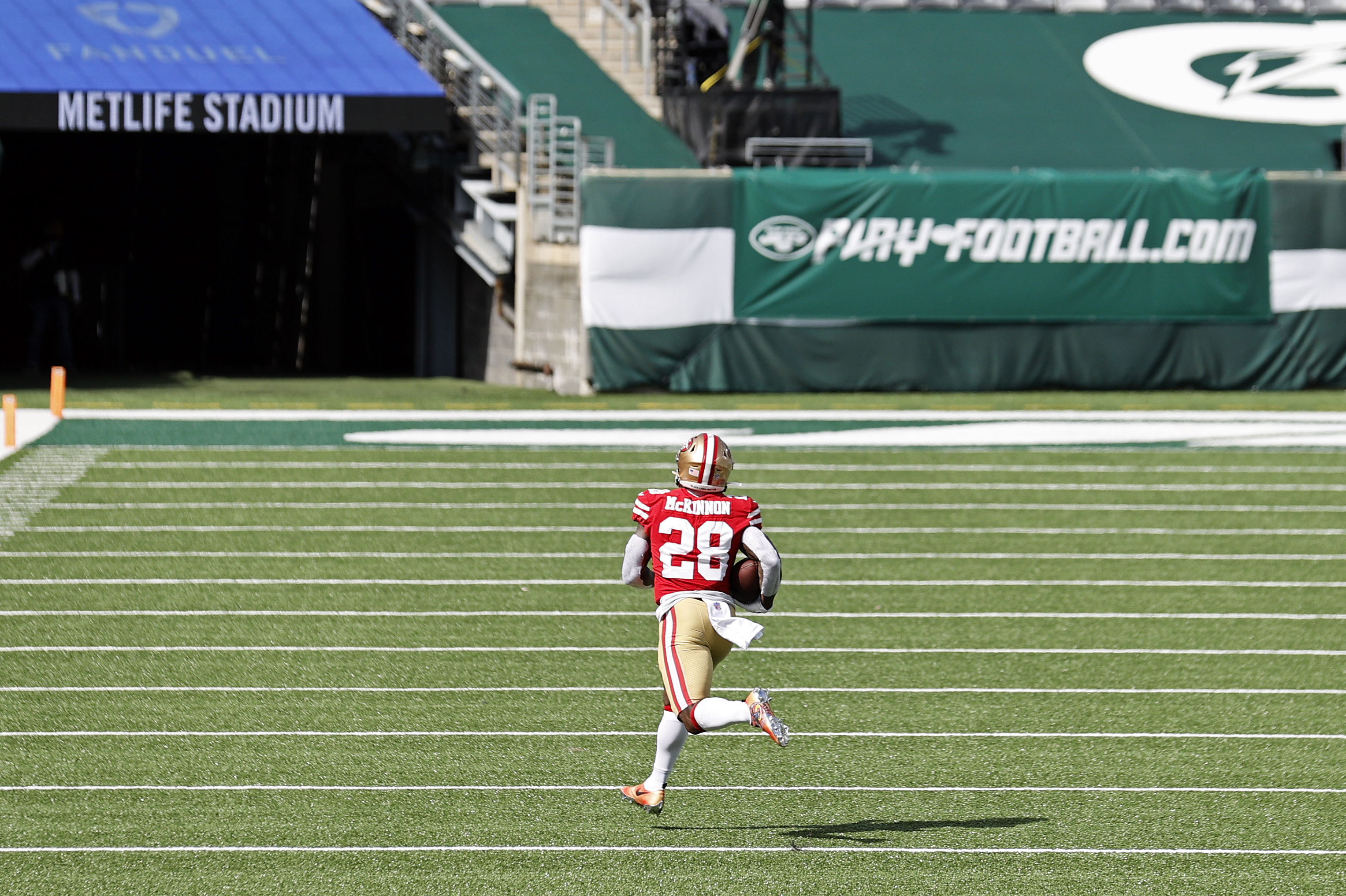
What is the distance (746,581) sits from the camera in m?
6.81

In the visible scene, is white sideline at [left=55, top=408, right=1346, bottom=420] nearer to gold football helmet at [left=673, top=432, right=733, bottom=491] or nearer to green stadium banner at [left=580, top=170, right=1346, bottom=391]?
green stadium banner at [left=580, top=170, right=1346, bottom=391]

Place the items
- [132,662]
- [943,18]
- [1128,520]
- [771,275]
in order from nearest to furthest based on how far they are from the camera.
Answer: [132,662]
[1128,520]
[771,275]
[943,18]

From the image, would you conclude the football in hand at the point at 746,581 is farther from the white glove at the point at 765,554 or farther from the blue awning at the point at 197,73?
the blue awning at the point at 197,73

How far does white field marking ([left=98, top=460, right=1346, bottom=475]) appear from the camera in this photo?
16.0 meters

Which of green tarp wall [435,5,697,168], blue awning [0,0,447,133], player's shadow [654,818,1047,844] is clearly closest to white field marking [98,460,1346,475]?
blue awning [0,0,447,133]

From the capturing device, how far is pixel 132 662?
9617 millimetres

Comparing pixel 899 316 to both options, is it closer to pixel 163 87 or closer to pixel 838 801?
pixel 163 87

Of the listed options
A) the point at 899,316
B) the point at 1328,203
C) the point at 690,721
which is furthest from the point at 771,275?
the point at 690,721

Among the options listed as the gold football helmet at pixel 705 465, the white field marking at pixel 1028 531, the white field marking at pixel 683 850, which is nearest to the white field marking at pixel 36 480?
the white field marking at pixel 1028 531

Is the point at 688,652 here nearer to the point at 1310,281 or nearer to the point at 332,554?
the point at 332,554

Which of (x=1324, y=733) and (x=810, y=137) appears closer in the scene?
(x=1324, y=733)

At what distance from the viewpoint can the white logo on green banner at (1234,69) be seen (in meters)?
27.6

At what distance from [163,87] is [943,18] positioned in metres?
14.1

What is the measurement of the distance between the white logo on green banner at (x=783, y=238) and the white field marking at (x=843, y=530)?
7687 mm
